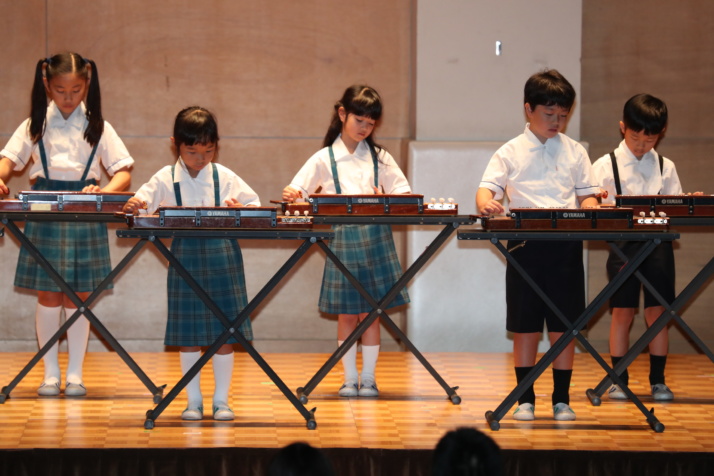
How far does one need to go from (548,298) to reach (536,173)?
0.62 metres

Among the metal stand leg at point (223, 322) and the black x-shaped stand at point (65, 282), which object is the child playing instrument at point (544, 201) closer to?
the metal stand leg at point (223, 322)

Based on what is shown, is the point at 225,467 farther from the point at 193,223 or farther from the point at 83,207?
the point at 83,207

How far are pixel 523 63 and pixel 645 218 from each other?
244cm

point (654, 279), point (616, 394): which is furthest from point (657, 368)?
point (654, 279)

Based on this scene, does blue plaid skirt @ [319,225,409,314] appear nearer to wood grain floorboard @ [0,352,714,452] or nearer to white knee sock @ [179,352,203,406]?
wood grain floorboard @ [0,352,714,452]

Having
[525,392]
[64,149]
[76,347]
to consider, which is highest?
[64,149]

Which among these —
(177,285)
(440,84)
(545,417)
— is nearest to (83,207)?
(177,285)

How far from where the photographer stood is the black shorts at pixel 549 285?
4.42 meters

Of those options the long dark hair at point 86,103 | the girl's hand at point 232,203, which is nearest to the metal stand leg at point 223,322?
the girl's hand at point 232,203

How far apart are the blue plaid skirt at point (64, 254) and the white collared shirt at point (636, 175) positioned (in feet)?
8.49

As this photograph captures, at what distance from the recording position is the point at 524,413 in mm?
4434

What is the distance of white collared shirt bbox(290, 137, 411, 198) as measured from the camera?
5.08 meters

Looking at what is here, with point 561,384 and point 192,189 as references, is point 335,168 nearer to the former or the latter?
point 192,189

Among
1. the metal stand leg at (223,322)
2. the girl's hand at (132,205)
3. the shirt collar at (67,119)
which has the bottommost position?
the metal stand leg at (223,322)
